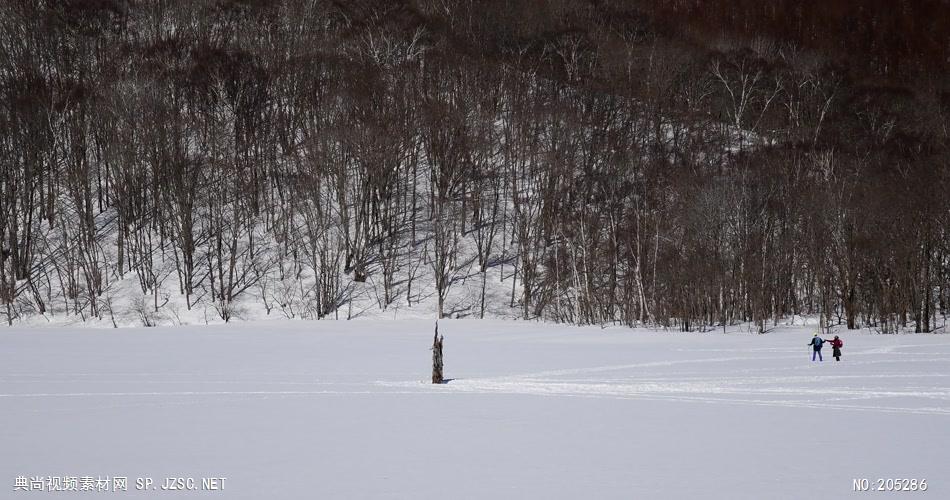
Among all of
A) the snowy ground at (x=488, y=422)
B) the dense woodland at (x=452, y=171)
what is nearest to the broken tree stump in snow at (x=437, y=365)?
the snowy ground at (x=488, y=422)

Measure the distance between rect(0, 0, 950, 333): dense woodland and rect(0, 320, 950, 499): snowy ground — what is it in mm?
13346

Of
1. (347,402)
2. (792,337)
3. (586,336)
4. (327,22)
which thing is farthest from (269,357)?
(327,22)

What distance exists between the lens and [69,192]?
45875 mm

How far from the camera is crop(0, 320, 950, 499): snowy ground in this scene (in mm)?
9648

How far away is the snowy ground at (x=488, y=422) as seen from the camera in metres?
9.65

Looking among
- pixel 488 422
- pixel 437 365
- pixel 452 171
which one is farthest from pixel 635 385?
pixel 452 171

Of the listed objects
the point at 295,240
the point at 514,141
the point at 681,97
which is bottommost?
the point at 295,240

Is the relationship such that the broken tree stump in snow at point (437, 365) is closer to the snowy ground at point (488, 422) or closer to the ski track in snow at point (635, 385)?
the ski track in snow at point (635, 385)

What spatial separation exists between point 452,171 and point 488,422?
34.1 meters

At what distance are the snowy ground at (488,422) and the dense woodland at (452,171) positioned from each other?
13346mm

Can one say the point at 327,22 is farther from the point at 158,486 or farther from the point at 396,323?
the point at 158,486

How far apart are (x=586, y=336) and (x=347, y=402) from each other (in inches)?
684

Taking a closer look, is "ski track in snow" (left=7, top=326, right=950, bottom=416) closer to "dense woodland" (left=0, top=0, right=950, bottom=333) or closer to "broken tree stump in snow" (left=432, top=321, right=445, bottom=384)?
"broken tree stump in snow" (left=432, top=321, right=445, bottom=384)

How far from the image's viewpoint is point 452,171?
46.7 m
